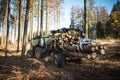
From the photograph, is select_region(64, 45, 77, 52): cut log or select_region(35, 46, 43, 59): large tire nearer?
select_region(64, 45, 77, 52): cut log

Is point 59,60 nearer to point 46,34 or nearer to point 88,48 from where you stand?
point 88,48

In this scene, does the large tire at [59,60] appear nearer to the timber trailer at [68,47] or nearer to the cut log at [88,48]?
the timber trailer at [68,47]

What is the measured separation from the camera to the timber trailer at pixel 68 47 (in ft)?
32.3

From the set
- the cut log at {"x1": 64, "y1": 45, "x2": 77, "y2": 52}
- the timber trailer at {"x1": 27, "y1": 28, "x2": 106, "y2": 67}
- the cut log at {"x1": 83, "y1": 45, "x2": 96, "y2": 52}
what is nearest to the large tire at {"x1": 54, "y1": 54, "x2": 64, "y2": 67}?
the timber trailer at {"x1": 27, "y1": 28, "x2": 106, "y2": 67}

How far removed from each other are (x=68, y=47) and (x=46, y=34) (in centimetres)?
1703

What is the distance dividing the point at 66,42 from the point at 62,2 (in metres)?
34.3

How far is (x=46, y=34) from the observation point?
2802 centimetres

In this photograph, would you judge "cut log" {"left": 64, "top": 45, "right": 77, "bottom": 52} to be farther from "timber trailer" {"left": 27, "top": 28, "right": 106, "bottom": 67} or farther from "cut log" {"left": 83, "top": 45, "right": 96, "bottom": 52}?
"cut log" {"left": 83, "top": 45, "right": 96, "bottom": 52}

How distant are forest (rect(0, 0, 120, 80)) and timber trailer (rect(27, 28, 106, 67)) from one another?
55 centimetres

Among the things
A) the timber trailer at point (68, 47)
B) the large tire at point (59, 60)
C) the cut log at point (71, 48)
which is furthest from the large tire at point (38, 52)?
the cut log at point (71, 48)

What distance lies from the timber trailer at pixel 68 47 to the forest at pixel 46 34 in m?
0.55

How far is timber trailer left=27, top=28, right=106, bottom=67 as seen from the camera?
9.84 metres

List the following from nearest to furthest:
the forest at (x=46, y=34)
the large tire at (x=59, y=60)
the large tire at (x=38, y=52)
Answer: the forest at (x=46, y=34), the large tire at (x=59, y=60), the large tire at (x=38, y=52)

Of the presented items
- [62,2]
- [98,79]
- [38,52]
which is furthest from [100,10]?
[98,79]
